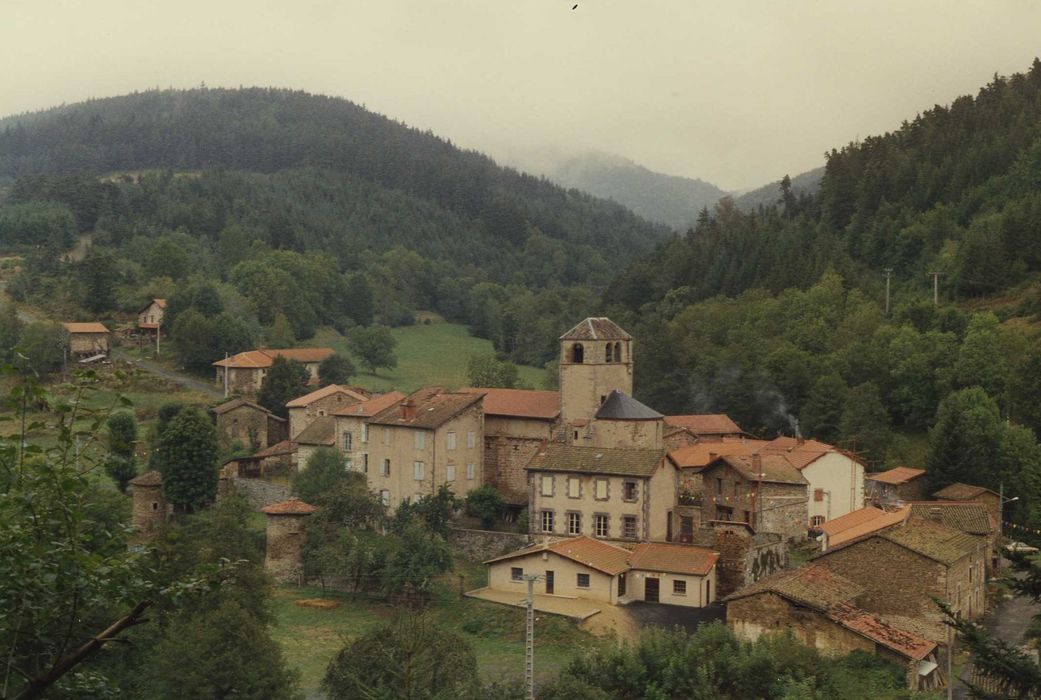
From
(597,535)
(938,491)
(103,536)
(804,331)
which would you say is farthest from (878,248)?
(103,536)

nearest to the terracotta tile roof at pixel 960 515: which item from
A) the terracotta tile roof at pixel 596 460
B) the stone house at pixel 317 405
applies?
the terracotta tile roof at pixel 596 460

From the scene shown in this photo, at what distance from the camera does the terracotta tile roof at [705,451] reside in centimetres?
4628

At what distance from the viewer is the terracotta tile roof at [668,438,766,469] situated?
4628 centimetres

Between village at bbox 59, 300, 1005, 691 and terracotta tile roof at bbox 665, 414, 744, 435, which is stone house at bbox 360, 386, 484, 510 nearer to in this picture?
village at bbox 59, 300, 1005, 691

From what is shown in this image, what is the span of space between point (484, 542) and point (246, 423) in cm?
2364

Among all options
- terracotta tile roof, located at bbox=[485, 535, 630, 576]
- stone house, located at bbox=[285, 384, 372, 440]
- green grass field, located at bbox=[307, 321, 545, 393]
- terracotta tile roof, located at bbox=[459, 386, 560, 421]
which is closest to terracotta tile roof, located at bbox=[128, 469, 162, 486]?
stone house, located at bbox=[285, 384, 372, 440]

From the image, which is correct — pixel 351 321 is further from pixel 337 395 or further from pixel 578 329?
pixel 578 329

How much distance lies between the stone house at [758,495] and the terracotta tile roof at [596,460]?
3.40m

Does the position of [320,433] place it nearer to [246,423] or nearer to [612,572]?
[246,423]

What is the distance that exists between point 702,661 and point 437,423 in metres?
19.7

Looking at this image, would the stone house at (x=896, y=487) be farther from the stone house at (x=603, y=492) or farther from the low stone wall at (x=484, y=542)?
the low stone wall at (x=484, y=542)

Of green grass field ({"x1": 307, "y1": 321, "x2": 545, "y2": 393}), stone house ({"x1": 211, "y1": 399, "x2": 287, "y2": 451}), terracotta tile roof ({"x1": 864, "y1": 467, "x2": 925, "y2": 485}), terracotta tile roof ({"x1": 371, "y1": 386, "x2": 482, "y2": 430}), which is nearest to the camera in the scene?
terracotta tile roof ({"x1": 371, "y1": 386, "x2": 482, "y2": 430})

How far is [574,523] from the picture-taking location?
4134 cm

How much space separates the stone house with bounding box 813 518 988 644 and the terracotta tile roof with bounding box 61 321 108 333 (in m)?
58.2
